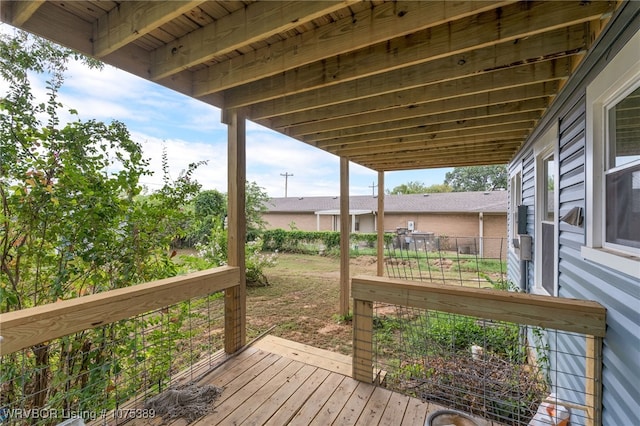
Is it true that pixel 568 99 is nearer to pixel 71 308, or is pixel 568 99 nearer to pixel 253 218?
pixel 71 308

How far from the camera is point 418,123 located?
3.10 meters

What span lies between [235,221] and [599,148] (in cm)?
274

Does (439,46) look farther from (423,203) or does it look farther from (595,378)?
(423,203)

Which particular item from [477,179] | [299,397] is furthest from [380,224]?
[477,179]

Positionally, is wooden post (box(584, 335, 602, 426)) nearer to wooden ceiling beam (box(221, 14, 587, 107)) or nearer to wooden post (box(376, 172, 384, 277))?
wooden ceiling beam (box(221, 14, 587, 107))

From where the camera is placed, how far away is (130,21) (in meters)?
1.57

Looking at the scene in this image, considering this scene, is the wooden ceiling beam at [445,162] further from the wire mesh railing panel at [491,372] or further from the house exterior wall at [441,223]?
the house exterior wall at [441,223]

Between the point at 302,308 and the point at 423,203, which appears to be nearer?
the point at 302,308

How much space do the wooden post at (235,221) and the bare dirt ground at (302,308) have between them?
4.29 feet

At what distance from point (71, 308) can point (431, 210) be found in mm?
15785

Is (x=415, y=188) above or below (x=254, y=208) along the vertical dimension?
above

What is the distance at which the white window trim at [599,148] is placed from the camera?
1.37 m

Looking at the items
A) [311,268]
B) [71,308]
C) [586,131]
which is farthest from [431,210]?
[71,308]

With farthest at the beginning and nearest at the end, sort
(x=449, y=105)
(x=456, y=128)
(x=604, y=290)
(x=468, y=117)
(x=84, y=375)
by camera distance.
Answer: (x=456, y=128) → (x=468, y=117) → (x=449, y=105) → (x=84, y=375) → (x=604, y=290)
